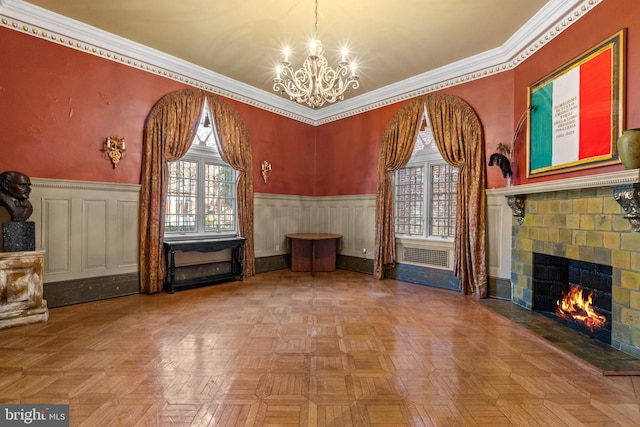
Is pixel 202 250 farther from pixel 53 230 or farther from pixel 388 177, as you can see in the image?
pixel 388 177

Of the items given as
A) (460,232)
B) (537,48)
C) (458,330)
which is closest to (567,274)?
(460,232)

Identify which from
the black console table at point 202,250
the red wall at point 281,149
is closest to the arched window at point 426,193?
the red wall at point 281,149

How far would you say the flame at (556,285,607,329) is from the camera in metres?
3.20

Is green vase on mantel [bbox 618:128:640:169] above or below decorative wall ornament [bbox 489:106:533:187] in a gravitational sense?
below

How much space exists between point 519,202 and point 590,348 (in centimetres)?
190

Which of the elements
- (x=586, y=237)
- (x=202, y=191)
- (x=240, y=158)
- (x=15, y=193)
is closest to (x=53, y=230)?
(x=15, y=193)

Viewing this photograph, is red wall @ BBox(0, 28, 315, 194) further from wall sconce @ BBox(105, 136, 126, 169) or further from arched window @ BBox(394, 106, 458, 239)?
arched window @ BBox(394, 106, 458, 239)

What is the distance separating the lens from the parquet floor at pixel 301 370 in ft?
6.13

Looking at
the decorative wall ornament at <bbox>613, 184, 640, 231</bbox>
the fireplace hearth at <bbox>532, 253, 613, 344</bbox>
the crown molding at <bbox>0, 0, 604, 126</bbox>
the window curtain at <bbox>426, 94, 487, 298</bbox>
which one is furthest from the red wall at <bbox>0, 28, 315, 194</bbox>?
the fireplace hearth at <bbox>532, 253, 613, 344</bbox>

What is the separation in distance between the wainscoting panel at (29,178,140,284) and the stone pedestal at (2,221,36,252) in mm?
379

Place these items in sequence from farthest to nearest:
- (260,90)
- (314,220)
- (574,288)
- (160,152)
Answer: (314,220)
(260,90)
(160,152)
(574,288)

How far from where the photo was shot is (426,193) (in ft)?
17.8

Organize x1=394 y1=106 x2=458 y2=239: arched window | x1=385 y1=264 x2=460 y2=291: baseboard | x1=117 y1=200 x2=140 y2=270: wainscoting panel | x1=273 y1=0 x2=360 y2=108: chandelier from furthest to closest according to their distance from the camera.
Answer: x1=394 y1=106 x2=458 y2=239: arched window < x1=385 y1=264 x2=460 y2=291: baseboard < x1=117 y1=200 x2=140 y2=270: wainscoting panel < x1=273 y1=0 x2=360 y2=108: chandelier

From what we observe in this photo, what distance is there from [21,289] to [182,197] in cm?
236
